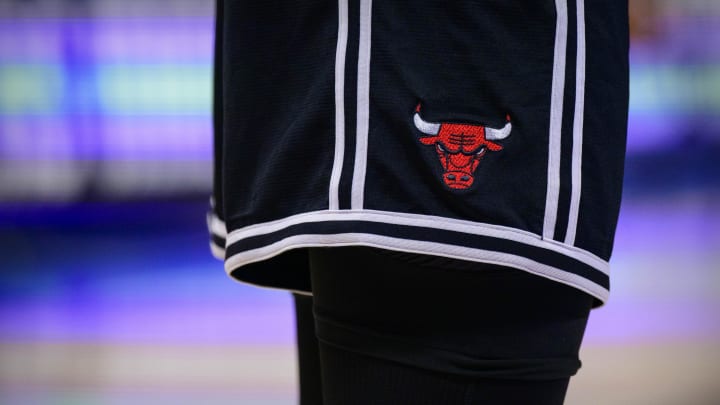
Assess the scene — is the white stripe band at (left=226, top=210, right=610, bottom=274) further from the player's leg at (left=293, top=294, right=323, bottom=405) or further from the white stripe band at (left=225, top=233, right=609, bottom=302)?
the player's leg at (left=293, top=294, right=323, bottom=405)

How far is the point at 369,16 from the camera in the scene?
601 mm

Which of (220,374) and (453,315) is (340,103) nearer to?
(453,315)

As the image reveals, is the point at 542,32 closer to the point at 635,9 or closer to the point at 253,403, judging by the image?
the point at 253,403

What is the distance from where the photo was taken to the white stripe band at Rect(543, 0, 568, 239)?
60cm

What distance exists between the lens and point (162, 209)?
224 cm

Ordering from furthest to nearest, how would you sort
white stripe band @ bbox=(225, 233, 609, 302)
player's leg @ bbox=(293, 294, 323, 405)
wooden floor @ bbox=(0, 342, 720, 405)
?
wooden floor @ bbox=(0, 342, 720, 405)
player's leg @ bbox=(293, 294, 323, 405)
white stripe band @ bbox=(225, 233, 609, 302)

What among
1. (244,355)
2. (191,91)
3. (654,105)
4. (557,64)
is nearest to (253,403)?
(244,355)

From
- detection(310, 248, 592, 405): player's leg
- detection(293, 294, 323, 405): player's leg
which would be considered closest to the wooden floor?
detection(293, 294, 323, 405): player's leg

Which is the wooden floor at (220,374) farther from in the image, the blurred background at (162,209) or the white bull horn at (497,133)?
the white bull horn at (497,133)

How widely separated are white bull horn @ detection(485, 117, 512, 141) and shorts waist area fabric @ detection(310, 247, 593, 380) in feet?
0.28

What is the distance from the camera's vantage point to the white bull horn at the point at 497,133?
0.59 m

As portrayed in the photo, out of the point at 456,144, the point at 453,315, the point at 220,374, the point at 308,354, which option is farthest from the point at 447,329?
the point at 220,374

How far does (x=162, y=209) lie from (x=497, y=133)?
1750 mm

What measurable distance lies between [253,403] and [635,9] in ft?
4.30
